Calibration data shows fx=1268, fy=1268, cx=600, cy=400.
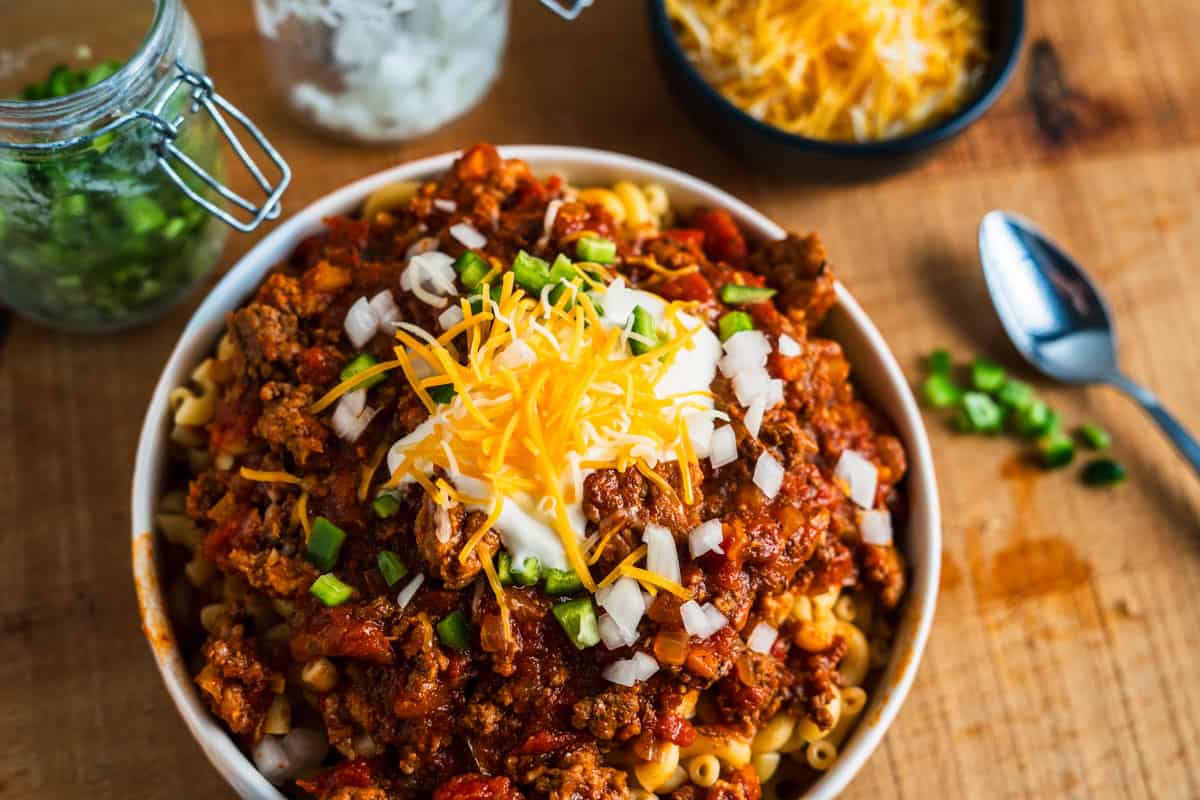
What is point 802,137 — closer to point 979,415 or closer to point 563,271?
point 979,415

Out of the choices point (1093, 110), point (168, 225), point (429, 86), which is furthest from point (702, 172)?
point (168, 225)

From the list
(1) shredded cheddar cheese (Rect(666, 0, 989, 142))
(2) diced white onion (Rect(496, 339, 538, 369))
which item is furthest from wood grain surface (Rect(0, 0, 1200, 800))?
(2) diced white onion (Rect(496, 339, 538, 369))

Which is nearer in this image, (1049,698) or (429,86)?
(1049,698)

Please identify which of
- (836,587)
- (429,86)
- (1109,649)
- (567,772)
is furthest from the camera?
(429,86)

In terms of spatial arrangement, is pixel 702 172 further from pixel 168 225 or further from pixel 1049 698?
pixel 1049 698

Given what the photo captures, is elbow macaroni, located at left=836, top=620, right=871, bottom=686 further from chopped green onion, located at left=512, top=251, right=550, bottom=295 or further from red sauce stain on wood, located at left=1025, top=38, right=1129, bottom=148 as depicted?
red sauce stain on wood, located at left=1025, top=38, right=1129, bottom=148

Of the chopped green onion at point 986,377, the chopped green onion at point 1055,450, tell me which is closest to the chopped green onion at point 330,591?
the chopped green onion at point 986,377

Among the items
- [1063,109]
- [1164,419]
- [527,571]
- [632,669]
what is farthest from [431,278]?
[1063,109]
